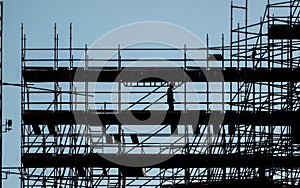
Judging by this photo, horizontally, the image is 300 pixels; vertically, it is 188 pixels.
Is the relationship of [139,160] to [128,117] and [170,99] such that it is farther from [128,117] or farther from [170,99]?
[170,99]

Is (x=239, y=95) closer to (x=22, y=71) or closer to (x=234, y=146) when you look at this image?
(x=234, y=146)

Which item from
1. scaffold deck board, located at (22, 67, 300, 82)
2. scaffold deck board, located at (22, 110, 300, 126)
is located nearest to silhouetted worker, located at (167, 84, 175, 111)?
scaffold deck board, located at (22, 67, 300, 82)

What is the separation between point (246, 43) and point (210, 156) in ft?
13.5

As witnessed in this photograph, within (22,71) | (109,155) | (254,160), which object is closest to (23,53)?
(22,71)

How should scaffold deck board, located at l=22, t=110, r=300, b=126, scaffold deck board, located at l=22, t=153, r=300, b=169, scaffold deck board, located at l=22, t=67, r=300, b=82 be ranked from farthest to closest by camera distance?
1. scaffold deck board, located at l=22, t=67, r=300, b=82
2. scaffold deck board, located at l=22, t=110, r=300, b=126
3. scaffold deck board, located at l=22, t=153, r=300, b=169

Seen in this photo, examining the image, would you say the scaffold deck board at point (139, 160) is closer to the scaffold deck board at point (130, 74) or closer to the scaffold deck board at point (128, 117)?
the scaffold deck board at point (128, 117)

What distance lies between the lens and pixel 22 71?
6347cm

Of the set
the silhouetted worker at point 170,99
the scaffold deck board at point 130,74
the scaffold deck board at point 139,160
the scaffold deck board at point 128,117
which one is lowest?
the scaffold deck board at point 139,160

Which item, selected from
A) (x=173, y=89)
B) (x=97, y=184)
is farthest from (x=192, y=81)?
(x=97, y=184)

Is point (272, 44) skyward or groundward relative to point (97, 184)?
skyward

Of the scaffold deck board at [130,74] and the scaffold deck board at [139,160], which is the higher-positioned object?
the scaffold deck board at [130,74]

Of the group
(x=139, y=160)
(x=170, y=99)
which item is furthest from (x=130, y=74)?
(x=139, y=160)

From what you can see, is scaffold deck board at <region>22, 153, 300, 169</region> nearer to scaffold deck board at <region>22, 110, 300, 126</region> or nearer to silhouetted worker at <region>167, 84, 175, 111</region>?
scaffold deck board at <region>22, 110, 300, 126</region>

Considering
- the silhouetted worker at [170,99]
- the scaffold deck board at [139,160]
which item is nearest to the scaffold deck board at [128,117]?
the silhouetted worker at [170,99]
